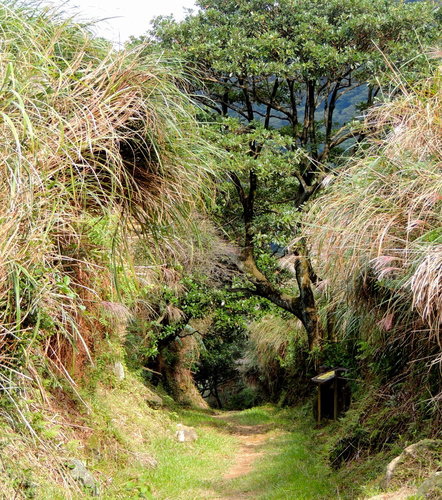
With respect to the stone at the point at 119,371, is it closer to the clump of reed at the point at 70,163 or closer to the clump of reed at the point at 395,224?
the clump of reed at the point at 395,224

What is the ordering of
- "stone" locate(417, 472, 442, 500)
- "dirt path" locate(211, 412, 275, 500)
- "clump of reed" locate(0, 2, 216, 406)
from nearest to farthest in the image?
"clump of reed" locate(0, 2, 216, 406)
"stone" locate(417, 472, 442, 500)
"dirt path" locate(211, 412, 275, 500)

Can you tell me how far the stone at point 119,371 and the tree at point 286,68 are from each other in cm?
299

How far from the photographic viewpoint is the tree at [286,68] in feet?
35.0

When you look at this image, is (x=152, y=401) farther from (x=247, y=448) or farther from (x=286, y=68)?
(x=286, y=68)

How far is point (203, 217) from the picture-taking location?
25.1 ft

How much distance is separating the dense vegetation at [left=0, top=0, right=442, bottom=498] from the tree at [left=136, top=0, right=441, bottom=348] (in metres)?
0.05

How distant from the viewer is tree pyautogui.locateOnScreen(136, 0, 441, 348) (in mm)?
10680

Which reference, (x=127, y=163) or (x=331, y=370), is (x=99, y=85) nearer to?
(x=127, y=163)

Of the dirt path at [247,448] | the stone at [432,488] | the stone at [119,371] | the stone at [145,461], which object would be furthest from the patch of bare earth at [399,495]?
the stone at [119,371]

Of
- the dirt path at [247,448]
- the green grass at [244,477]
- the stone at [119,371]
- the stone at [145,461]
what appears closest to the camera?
the green grass at [244,477]

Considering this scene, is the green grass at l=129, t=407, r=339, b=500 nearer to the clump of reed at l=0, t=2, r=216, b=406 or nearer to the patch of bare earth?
the patch of bare earth

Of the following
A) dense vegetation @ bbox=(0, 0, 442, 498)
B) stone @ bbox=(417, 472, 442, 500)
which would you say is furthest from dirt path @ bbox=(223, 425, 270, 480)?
stone @ bbox=(417, 472, 442, 500)

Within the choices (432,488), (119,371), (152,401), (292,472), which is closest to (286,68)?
(119,371)

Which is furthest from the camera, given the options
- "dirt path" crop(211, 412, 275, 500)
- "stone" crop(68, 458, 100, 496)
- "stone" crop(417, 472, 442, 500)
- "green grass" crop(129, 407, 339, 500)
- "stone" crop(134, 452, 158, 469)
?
"dirt path" crop(211, 412, 275, 500)
